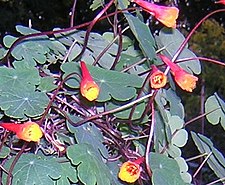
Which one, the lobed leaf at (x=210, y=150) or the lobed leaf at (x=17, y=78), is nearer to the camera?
the lobed leaf at (x=17, y=78)

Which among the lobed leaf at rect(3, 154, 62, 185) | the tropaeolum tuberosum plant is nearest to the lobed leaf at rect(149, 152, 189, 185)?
the tropaeolum tuberosum plant

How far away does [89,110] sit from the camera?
24.3 inches

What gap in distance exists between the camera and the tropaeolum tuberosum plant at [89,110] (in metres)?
0.54

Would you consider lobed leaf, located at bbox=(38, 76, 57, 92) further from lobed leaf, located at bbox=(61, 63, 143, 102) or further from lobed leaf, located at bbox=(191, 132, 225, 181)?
lobed leaf, located at bbox=(191, 132, 225, 181)

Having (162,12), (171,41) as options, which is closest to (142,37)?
(162,12)

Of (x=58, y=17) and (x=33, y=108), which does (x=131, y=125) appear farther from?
(x=58, y=17)

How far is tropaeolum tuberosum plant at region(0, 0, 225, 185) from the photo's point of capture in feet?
1.78

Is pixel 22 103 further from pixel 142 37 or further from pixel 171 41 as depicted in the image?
pixel 171 41

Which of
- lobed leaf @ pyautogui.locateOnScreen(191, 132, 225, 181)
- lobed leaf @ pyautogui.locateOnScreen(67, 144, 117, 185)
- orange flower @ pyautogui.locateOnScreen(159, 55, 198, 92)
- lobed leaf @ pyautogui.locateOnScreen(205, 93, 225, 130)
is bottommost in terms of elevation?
lobed leaf @ pyautogui.locateOnScreen(191, 132, 225, 181)

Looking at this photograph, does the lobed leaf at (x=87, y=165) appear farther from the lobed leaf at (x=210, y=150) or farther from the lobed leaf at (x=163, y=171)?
the lobed leaf at (x=210, y=150)

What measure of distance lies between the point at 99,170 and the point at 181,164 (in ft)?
0.68

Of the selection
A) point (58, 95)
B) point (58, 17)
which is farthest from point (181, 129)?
point (58, 17)

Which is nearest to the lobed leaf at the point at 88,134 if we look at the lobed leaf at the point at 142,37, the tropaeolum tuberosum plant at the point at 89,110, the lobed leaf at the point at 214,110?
the tropaeolum tuberosum plant at the point at 89,110

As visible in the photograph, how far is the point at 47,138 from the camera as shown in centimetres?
58
